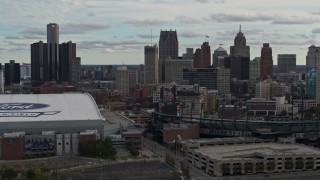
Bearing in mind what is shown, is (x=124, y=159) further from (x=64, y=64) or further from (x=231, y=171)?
(x=64, y=64)

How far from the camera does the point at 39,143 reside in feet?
91.5

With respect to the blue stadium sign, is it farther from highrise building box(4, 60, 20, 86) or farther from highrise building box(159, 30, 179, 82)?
highrise building box(159, 30, 179, 82)

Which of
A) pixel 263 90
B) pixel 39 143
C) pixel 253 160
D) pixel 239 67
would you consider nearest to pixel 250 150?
pixel 253 160

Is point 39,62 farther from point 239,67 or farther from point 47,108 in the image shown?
point 47,108

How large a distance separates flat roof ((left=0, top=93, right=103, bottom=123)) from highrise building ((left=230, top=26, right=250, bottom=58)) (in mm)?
62465

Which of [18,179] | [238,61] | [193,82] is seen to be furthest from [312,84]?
[18,179]

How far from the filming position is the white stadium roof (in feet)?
95.1

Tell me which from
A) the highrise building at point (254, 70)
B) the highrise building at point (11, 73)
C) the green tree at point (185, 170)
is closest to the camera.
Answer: the green tree at point (185, 170)

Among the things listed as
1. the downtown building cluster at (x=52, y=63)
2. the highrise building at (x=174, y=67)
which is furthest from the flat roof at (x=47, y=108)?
the highrise building at (x=174, y=67)

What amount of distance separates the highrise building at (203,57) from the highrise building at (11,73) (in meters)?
26.3

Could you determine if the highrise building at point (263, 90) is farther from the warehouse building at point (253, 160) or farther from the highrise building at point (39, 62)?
the warehouse building at point (253, 160)

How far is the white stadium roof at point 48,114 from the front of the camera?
29.0m

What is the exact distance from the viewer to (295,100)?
56156 mm

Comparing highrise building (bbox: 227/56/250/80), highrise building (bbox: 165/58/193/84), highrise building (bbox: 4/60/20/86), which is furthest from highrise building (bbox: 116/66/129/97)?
highrise building (bbox: 227/56/250/80)
